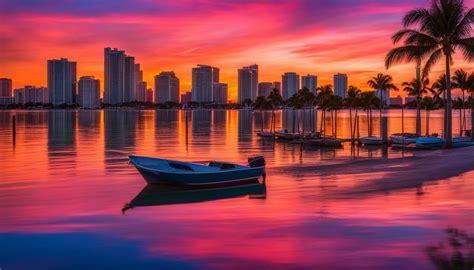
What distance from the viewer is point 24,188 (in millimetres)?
30812

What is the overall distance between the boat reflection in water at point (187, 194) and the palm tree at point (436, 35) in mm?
18128

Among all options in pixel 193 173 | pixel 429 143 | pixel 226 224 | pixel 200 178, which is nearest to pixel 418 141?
pixel 429 143

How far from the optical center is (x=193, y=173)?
96.0 ft

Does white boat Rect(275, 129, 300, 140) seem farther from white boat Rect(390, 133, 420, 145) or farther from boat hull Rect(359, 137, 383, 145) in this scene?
white boat Rect(390, 133, 420, 145)

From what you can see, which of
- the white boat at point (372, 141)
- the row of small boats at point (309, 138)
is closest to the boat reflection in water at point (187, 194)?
the row of small boats at point (309, 138)

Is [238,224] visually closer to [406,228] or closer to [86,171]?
[406,228]

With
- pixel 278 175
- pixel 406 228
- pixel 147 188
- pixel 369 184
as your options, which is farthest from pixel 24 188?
pixel 406 228

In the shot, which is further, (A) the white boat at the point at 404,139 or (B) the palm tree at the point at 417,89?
(B) the palm tree at the point at 417,89

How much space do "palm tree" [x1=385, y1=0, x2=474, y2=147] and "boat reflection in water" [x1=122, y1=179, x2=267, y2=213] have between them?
18.1 metres

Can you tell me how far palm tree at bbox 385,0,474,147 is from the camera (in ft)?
130

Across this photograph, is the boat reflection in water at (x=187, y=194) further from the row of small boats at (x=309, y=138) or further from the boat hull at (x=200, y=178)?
the row of small boats at (x=309, y=138)

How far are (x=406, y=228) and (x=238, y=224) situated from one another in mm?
6032

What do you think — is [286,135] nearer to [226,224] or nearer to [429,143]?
[429,143]

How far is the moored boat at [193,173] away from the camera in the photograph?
29.5 m
